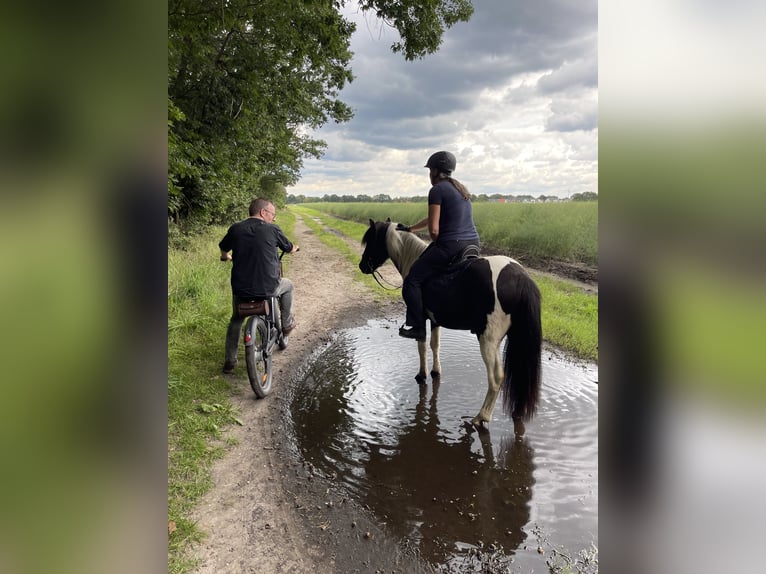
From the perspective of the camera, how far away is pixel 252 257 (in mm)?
4359

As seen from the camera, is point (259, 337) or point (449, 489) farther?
point (259, 337)

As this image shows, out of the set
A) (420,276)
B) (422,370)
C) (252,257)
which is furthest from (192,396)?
(420,276)

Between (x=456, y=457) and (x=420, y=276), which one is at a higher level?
(x=420, y=276)

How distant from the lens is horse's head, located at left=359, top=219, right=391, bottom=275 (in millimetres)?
5254

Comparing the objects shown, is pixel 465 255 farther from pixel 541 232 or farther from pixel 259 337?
pixel 541 232

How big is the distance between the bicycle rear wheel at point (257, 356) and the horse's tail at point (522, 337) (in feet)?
8.35

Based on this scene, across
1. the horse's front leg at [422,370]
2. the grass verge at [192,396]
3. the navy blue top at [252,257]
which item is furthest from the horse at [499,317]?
the grass verge at [192,396]

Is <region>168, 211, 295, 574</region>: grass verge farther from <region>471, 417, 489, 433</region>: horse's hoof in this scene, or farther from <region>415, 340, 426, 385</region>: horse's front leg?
<region>471, 417, 489, 433</region>: horse's hoof

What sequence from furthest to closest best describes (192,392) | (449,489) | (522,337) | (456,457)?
1. (192,392)
2. (522,337)
3. (456,457)
4. (449,489)

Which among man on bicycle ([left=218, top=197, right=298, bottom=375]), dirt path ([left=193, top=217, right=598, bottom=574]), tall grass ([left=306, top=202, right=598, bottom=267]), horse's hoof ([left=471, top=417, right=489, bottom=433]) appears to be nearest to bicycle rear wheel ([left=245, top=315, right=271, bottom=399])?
dirt path ([left=193, top=217, right=598, bottom=574])

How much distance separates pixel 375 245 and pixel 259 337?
1.90 metres
